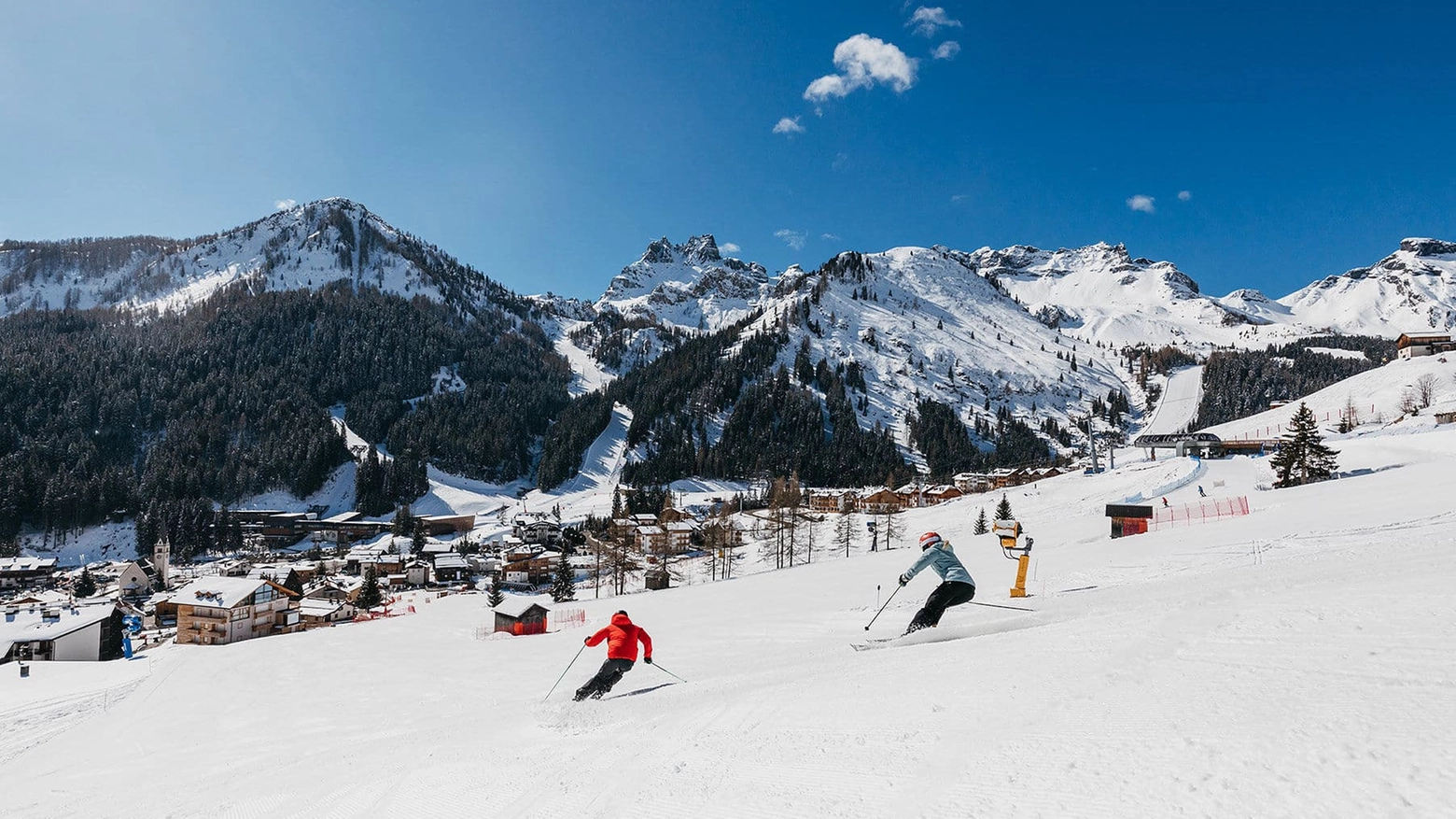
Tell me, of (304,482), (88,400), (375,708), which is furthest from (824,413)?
(88,400)

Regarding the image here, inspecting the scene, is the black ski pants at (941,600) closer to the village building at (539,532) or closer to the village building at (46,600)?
the village building at (46,600)

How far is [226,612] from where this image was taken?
36.4 m

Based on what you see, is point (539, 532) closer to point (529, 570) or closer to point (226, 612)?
point (529, 570)

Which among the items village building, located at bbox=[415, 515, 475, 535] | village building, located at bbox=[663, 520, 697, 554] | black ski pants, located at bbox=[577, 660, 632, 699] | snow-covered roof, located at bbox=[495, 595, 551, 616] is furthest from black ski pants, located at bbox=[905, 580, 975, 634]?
village building, located at bbox=[415, 515, 475, 535]

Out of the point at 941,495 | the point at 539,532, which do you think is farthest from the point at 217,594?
the point at 941,495

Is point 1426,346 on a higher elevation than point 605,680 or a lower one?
higher

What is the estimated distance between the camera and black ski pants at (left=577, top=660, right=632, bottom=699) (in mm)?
9258

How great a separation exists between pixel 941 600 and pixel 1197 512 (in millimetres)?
31622

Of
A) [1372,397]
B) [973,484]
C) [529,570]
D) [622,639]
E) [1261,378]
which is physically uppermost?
[1261,378]

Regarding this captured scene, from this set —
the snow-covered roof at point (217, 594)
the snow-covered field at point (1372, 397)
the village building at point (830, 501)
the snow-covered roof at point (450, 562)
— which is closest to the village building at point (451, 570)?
the snow-covered roof at point (450, 562)

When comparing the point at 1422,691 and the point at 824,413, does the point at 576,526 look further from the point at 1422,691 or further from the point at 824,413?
the point at 1422,691

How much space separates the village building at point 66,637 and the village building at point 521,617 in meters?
26.3

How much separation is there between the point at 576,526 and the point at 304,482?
192ft

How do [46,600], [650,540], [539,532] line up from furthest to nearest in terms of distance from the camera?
[539,532] < [650,540] < [46,600]
